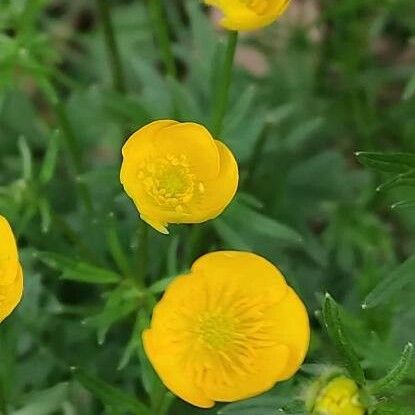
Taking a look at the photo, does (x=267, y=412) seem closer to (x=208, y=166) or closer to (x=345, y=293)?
(x=208, y=166)

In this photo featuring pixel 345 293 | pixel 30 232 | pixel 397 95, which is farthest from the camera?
pixel 397 95

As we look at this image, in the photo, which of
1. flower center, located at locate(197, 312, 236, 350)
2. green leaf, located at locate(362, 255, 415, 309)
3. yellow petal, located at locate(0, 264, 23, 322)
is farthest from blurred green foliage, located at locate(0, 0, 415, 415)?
yellow petal, located at locate(0, 264, 23, 322)

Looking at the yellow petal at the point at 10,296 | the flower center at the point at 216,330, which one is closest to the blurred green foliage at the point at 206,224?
the flower center at the point at 216,330

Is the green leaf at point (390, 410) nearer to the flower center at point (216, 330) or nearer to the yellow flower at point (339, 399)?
the yellow flower at point (339, 399)

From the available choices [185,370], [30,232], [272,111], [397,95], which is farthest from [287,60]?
[185,370]

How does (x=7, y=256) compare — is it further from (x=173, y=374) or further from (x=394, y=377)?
(x=394, y=377)

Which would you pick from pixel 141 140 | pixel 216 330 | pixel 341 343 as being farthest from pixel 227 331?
pixel 141 140

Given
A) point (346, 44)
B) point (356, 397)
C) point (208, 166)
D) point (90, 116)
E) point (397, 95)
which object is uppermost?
point (208, 166)
